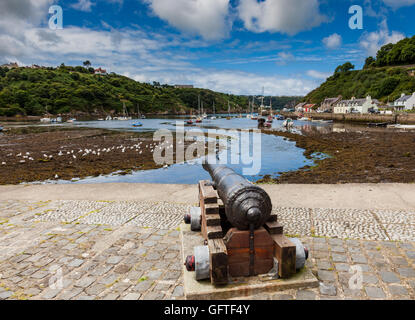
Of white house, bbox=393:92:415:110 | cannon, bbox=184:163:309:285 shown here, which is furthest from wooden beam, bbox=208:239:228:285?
white house, bbox=393:92:415:110

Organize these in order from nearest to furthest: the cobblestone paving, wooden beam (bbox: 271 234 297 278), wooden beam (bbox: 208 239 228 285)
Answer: wooden beam (bbox: 208 239 228 285) → wooden beam (bbox: 271 234 297 278) → the cobblestone paving

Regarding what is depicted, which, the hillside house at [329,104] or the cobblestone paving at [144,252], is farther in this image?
the hillside house at [329,104]

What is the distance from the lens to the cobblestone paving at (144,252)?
411cm

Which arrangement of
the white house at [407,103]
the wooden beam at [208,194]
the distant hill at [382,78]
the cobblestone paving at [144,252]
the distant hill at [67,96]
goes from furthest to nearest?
the distant hill at [67,96] < the distant hill at [382,78] < the white house at [407,103] < the wooden beam at [208,194] < the cobblestone paving at [144,252]

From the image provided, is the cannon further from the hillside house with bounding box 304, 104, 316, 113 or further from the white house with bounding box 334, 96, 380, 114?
the hillside house with bounding box 304, 104, 316, 113

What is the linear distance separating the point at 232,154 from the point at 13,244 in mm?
19898

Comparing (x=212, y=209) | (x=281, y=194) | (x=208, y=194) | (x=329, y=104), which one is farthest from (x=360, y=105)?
(x=212, y=209)

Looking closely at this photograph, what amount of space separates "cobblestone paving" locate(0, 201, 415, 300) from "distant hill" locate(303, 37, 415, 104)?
91701mm

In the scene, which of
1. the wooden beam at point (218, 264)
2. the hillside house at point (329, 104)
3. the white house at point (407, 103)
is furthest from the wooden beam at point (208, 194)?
the hillside house at point (329, 104)

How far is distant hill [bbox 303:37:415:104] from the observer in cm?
8619

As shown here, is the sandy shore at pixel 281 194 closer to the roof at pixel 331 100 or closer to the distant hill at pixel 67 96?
the distant hill at pixel 67 96

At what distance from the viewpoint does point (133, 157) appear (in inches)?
872

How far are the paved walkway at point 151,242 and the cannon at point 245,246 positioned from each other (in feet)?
1.47

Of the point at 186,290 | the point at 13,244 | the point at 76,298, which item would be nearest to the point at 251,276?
the point at 186,290
